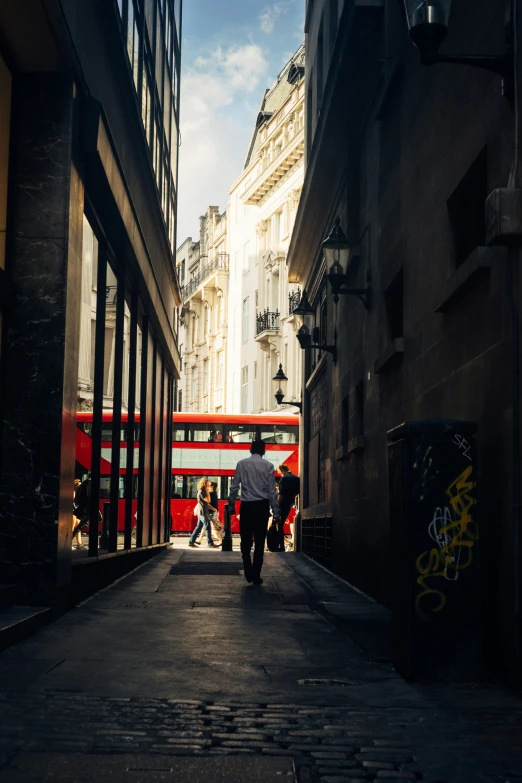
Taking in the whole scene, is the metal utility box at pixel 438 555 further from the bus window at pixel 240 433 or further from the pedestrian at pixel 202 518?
the bus window at pixel 240 433

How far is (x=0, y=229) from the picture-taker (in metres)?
8.22

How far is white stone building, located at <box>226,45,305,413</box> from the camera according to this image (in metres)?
49.9

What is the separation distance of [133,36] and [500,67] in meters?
8.24

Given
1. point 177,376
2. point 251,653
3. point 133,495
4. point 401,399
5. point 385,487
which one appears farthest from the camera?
point 177,376

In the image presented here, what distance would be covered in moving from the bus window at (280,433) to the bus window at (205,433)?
Result: 4.73 feet

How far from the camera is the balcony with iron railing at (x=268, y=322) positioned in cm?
5137

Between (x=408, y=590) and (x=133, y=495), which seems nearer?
(x=408, y=590)

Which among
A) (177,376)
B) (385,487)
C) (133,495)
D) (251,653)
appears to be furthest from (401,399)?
(177,376)

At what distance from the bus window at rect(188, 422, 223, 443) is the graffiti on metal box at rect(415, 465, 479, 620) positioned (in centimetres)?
2810

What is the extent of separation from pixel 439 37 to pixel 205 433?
1106 inches

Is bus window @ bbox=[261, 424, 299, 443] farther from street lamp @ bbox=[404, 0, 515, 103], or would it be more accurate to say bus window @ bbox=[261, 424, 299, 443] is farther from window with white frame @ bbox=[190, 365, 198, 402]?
window with white frame @ bbox=[190, 365, 198, 402]

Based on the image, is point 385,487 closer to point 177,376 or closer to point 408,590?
point 408,590

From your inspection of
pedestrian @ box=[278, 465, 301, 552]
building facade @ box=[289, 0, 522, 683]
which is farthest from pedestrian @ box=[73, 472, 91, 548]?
pedestrian @ box=[278, 465, 301, 552]

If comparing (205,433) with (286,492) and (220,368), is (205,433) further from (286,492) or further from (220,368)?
(220,368)
